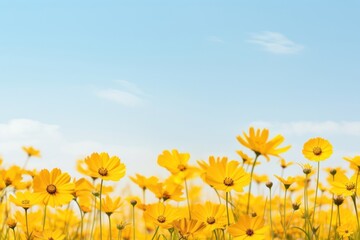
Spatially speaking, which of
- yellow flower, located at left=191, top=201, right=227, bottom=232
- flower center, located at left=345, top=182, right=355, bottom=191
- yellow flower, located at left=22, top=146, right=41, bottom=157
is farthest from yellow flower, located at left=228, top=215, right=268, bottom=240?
yellow flower, located at left=22, top=146, right=41, bottom=157

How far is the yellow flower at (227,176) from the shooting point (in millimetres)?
1853

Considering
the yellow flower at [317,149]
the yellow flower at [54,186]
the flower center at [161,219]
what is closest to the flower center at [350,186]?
the yellow flower at [317,149]

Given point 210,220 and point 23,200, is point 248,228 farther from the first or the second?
point 23,200

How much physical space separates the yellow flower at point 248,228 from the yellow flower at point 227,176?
0.42 feet

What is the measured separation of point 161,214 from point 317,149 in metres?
A: 0.72

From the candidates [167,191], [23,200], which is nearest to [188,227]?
[167,191]

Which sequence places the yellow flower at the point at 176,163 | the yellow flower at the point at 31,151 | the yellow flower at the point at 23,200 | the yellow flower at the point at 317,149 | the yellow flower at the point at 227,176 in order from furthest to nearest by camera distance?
the yellow flower at the point at 31,151, the yellow flower at the point at 176,163, the yellow flower at the point at 317,149, the yellow flower at the point at 23,200, the yellow flower at the point at 227,176

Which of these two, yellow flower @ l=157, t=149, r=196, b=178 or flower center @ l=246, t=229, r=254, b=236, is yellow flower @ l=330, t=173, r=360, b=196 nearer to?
flower center @ l=246, t=229, r=254, b=236

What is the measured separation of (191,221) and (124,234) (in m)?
1.02

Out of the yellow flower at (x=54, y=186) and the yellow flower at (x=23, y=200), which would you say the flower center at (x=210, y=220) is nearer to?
the yellow flower at (x=54, y=186)

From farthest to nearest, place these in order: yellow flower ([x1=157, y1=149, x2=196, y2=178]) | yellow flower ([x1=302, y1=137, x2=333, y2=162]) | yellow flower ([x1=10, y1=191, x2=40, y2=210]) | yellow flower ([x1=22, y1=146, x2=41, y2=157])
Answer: yellow flower ([x1=22, y1=146, x2=41, y2=157])
yellow flower ([x1=157, y1=149, x2=196, y2=178])
yellow flower ([x1=302, y1=137, x2=333, y2=162])
yellow flower ([x1=10, y1=191, x2=40, y2=210])

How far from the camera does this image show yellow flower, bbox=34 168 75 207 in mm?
1865

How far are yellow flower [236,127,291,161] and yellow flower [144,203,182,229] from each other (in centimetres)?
34

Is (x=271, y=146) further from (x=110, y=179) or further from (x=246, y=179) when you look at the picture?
(x=110, y=179)
